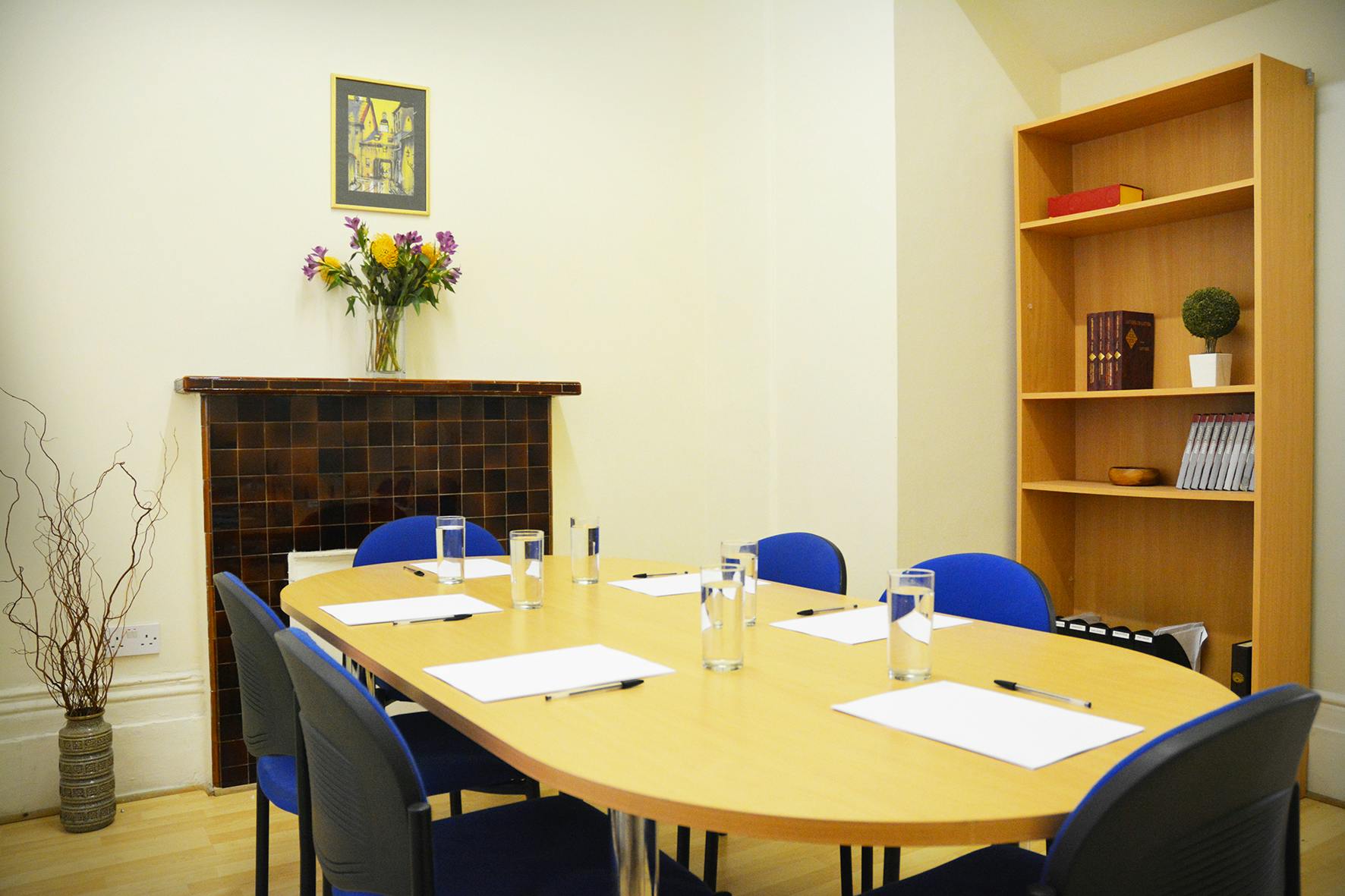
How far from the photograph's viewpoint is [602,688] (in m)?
1.48

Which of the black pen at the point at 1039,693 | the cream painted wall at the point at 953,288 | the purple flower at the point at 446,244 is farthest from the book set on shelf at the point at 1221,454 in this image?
the purple flower at the point at 446,244

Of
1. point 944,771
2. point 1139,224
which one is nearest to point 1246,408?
point 1139,224

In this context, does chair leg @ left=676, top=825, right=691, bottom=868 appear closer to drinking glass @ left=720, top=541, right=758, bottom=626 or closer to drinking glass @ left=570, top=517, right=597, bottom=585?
drinking glass @ left=570, top=517, right=597, bottom=585

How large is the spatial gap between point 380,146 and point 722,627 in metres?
2.83

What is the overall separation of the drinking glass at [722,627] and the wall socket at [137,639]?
8.12 ft

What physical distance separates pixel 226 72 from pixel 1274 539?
3.77 m

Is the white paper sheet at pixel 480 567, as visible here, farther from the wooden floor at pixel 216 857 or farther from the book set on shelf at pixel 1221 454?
the book set on shelf at pixel 1221 454

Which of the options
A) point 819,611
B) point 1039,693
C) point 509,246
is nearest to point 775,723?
point 1039,693

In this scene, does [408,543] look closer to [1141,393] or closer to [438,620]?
[438,620]

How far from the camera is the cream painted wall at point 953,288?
3.57 m

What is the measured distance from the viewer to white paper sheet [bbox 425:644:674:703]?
1475 millimetres

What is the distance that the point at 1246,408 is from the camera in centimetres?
335

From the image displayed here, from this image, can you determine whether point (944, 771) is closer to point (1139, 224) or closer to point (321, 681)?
point (321, 681)

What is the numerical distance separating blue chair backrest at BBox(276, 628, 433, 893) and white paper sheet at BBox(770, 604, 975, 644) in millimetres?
886
